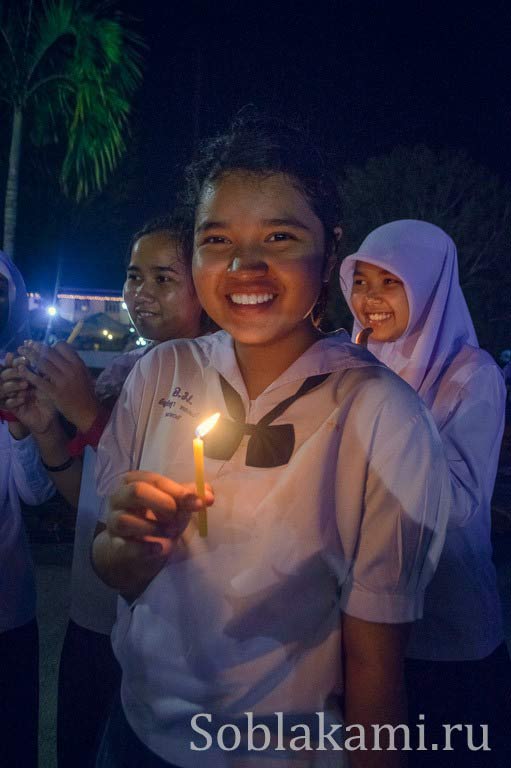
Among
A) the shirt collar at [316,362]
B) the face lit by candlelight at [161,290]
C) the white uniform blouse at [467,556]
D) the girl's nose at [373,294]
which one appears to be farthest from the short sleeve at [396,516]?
the girl's nose at [373,294]

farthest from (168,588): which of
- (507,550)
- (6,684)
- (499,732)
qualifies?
(507,550)

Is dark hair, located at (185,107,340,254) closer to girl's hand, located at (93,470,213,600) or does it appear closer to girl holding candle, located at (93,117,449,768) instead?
girl holding candle, located at (93,117,449,768)

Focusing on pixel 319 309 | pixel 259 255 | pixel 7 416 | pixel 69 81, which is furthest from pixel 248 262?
pixel 69 81

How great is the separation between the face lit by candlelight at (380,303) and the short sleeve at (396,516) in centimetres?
161

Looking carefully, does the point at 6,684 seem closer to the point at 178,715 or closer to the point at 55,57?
the point at 178,715

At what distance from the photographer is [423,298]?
285 cm

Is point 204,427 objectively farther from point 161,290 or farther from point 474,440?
point 161,290

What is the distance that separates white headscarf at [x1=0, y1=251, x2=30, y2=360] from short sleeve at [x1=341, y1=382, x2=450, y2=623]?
6.10 ft

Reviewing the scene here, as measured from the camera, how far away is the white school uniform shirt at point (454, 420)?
2070 mm

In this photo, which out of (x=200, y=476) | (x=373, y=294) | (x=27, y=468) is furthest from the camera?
(x=373, y=294)

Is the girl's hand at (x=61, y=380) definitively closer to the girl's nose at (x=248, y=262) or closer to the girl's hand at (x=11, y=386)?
the girl's hand at (x=11, y=386)

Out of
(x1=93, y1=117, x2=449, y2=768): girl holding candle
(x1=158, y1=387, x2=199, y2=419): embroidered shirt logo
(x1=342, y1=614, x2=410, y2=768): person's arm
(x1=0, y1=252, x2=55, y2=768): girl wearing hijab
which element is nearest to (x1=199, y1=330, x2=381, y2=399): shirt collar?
(x1=93, y1=117, x2=449, y2=768): girl holding candle

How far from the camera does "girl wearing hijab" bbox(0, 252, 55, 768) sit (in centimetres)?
223

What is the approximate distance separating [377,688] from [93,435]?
47.2 inches
